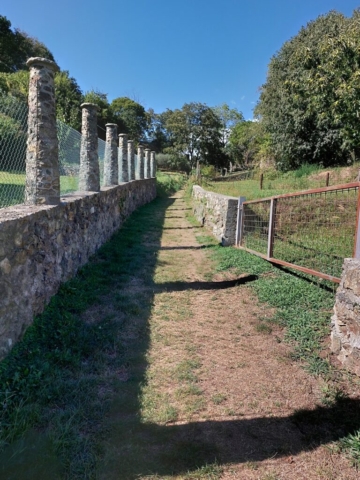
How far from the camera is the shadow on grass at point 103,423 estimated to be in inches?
70.0

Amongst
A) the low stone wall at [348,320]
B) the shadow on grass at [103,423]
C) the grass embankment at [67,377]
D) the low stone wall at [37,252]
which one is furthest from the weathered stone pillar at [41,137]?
the low stone wall at [348,320]

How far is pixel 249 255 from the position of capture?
571 centimetres

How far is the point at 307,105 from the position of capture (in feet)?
51.1

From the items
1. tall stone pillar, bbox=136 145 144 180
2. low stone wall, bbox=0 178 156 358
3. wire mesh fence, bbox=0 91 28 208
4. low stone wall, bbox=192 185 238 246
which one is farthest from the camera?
tall stone pillar, bbox=136 145 144 180

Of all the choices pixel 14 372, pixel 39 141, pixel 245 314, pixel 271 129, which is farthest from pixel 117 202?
pixel 271 129

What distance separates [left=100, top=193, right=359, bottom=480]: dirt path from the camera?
179cm

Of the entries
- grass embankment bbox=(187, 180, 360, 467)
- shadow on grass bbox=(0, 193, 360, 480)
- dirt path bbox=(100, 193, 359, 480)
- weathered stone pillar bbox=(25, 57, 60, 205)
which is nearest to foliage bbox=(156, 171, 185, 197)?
grass embankment bbox=(187, 180, 360, 467)

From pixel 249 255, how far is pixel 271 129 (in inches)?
683

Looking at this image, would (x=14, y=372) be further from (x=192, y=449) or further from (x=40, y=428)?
(x=192, y=449)

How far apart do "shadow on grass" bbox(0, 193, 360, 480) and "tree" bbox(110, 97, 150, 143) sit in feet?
121

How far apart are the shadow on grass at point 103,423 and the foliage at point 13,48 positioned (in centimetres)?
3022

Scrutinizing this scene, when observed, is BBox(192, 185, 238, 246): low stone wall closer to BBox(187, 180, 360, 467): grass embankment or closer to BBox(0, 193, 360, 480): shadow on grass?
BBox(187, 180, 360, 467): grass embankment

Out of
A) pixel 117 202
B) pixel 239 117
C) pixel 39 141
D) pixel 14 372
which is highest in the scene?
pixel 239 117

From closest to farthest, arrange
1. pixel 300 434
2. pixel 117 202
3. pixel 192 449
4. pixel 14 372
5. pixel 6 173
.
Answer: pixel 192 449
pixel 300 434
pixel 14 372
pixel 6 173
pixel 117 202
